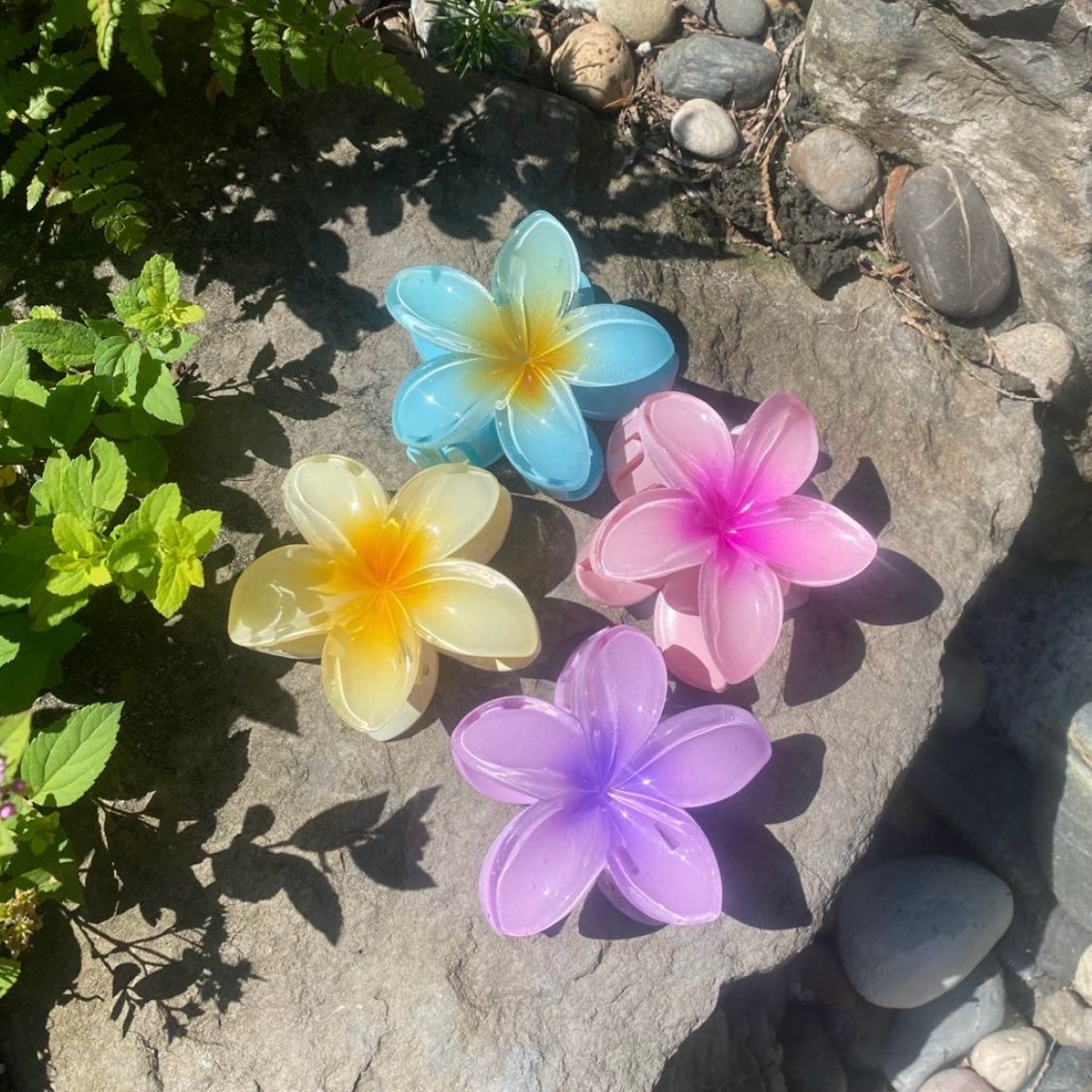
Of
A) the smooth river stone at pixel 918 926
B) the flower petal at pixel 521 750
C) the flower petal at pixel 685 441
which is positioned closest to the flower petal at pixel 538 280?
the flower petal at pixel 685 441

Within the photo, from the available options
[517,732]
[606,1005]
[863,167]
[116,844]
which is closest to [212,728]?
[116,844]

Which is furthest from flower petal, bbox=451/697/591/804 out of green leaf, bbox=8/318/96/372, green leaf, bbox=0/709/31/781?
green leaf, bbox=8/318/96/372

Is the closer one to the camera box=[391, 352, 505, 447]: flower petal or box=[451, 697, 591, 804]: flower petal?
box=[451, 697, 591, 804]: flower petal

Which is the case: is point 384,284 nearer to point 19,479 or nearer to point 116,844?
point 19,479

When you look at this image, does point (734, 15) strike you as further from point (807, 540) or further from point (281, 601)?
point (281, 601)

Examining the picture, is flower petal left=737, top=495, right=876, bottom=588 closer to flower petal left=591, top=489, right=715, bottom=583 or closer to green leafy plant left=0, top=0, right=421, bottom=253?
flower petal left=591, top=489, right=715, bottom=583

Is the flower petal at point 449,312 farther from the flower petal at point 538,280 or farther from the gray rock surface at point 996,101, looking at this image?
the gray rock surface at point 996,101
